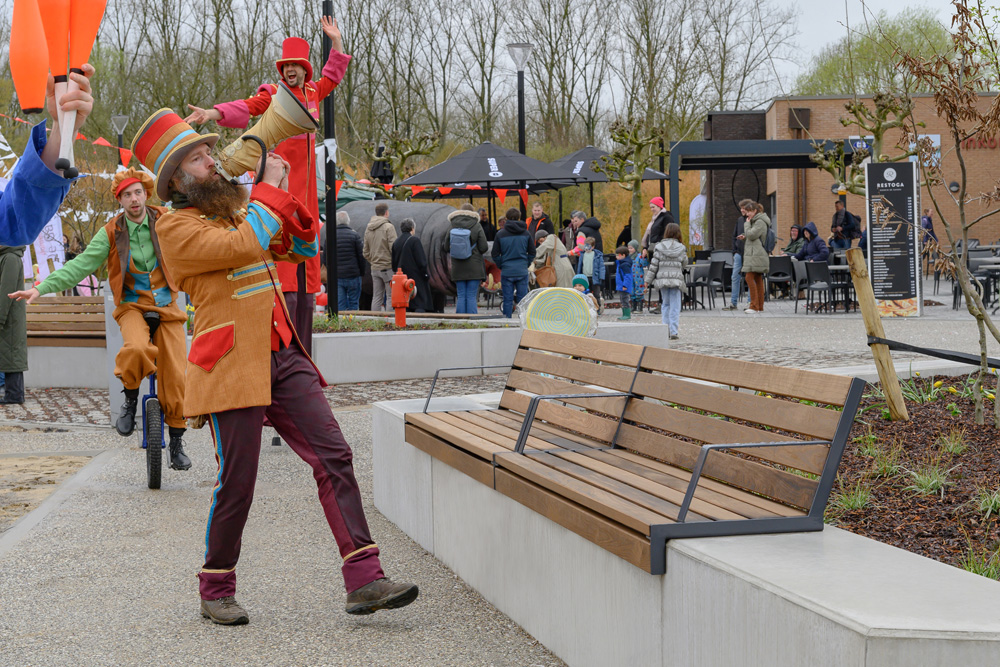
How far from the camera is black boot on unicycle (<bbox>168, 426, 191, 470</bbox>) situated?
740cm

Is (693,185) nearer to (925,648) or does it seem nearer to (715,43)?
(715,43)

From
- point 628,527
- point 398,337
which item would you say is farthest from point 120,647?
point 398,337

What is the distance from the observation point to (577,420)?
491 centimetres

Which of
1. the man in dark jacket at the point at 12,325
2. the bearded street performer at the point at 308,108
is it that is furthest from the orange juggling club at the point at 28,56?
the man in dark jacket at the point at 12,325

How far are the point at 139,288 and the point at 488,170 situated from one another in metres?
14.7

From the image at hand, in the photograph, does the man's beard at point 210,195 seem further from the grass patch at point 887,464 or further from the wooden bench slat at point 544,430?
the grass patch at point 887,464

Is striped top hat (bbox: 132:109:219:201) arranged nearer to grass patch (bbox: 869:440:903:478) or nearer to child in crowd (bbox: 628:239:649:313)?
grass patch (bbox: 869:440:903:478)

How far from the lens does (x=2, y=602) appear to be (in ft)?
15.4

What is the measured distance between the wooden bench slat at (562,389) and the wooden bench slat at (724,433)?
12 cm

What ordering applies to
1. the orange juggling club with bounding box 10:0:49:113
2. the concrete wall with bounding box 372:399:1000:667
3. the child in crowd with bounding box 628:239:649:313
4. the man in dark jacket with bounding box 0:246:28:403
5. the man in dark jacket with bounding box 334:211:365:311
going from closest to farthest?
the orange juggling club with bounding box 10:0:49:113, the concrete wall with bounding box 372:399:1000:667, the man in dark jacket with bounding box 0:246:28:403, the man in dark jacket with bounding box 334:211:365:311, the child in crowd with bounding box 628:239:649:313

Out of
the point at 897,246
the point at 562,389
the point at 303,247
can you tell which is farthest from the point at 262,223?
the point at 897,246

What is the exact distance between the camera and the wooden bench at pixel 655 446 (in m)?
3.28

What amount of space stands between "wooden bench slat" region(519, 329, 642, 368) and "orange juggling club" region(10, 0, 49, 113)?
2.72 m

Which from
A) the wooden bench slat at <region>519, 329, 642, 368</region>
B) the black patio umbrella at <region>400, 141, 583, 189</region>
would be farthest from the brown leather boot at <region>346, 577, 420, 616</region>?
the black patio umbrella at <region>400, 141, 583, 189</region>
